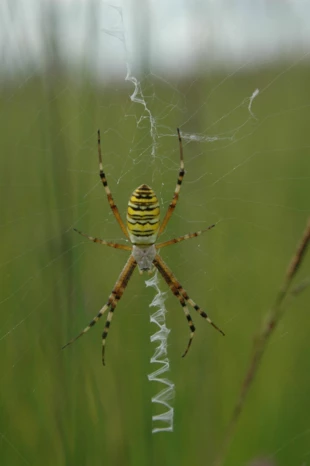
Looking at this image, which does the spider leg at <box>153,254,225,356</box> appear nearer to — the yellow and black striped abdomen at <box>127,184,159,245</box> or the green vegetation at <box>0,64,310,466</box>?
the green vegetation at <box>0,64,310,466</box>

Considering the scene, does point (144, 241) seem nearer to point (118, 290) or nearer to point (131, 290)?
point (118, 290)

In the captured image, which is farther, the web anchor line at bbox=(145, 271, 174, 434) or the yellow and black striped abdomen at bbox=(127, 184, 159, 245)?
the yellow and black striped abdomen at bbox=(127, 184, 159, 245)

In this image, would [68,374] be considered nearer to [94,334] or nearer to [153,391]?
[153,391]

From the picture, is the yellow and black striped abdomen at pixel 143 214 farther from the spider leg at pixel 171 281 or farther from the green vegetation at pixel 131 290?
A: the spider leg at pixel 171 281

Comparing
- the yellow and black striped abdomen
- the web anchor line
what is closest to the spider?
the yellow and black striped abdomen

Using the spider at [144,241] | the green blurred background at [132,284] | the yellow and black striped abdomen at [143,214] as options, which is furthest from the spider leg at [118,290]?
the yellow and black striped abdomen at [143,214]

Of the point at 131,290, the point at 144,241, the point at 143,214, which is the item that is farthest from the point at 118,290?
the point at 143,214
